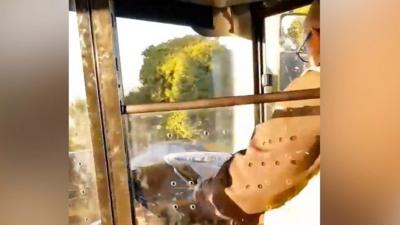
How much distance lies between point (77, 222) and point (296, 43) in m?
0.38

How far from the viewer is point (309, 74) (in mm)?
625

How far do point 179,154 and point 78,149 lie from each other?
14 centimetres

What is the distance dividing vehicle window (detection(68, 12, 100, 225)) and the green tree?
7cm

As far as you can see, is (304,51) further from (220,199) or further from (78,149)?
(78,149)

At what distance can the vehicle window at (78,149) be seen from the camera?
67cm

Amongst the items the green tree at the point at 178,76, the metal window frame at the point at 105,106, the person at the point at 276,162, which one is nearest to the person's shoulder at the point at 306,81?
the person at the point at 276,162

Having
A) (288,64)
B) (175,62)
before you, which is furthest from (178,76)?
(288,64)

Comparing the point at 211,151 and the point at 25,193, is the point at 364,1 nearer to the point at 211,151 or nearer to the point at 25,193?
the point at 211,151

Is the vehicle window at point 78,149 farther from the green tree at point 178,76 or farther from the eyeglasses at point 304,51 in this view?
the eyeglasses at point 304,51

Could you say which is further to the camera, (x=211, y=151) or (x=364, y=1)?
(x=211, y=151)

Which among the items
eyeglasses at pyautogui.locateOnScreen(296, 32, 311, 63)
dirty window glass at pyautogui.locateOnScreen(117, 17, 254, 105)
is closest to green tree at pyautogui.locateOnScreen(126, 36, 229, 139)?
dirty window glass at pyautogui.locateOnScreen(117, 17, 254, 105)

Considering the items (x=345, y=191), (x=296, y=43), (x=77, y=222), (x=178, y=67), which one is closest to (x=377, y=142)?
(x=345, y=191)

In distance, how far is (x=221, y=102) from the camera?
2.20 ft

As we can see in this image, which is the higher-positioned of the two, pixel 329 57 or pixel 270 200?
pixel 329 57
